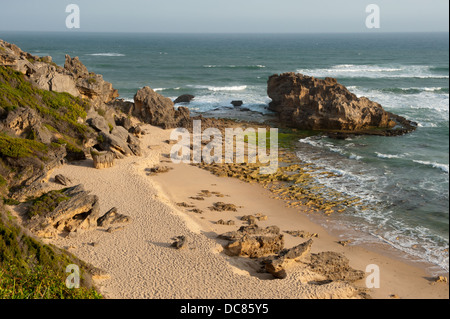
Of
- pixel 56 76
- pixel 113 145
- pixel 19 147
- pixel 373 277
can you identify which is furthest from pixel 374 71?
pixel 19 147

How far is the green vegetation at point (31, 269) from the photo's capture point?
404 inches

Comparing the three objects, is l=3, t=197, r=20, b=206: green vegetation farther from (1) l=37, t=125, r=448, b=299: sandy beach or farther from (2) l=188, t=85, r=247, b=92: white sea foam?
(2) l=188, t=85, r=247, b=92: white sea foam

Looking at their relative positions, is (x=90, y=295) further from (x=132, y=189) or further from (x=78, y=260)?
(x=132, y=189)

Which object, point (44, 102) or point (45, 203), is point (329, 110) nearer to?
point (44, 102)

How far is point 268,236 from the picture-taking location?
1830 centimetres

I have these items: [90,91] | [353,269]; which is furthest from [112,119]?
[353,269]

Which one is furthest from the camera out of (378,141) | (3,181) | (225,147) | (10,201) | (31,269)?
(378,141)

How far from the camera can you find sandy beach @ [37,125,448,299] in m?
15.3

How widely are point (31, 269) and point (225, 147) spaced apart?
21.9 m

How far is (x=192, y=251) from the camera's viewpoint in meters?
17.7
